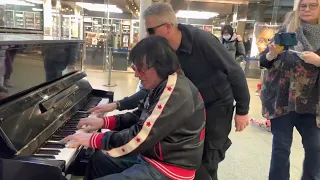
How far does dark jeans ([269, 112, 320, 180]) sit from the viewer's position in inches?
72.9

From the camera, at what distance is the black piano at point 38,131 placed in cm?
106

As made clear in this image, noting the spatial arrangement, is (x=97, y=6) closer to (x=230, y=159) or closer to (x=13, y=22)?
(x=13, y=22)

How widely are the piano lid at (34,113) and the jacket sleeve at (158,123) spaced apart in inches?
14.9

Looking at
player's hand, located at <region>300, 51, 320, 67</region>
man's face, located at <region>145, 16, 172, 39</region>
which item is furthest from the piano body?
player's hand, located at <region>300, 51, 320, 67</region>

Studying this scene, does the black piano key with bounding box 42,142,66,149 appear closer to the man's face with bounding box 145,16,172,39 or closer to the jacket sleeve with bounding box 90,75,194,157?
A: the jacket sleeve with bounding box 90,75,194,157

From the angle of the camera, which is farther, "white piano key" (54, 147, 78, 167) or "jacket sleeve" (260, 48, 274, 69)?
"jacket sleeve" (260, 48, 274, 69)

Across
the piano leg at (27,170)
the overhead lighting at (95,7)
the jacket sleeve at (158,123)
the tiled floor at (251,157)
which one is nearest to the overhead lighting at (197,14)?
the overhead lighting at (95,7)

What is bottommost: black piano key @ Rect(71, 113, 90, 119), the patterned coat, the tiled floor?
the tiled floor

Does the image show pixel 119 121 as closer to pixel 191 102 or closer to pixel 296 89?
pixel 191 102

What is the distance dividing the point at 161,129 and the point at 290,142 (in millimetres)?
1161

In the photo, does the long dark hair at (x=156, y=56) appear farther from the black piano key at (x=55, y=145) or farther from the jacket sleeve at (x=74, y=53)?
the jacket sleeve at (x=74, y=53)

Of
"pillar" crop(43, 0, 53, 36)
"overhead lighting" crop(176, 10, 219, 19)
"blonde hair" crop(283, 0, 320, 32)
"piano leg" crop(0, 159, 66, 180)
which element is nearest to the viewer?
"piano leg" crop(0, 159, 66, 180)

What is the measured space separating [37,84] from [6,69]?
14.1 inches

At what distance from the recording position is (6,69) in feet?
4.27
